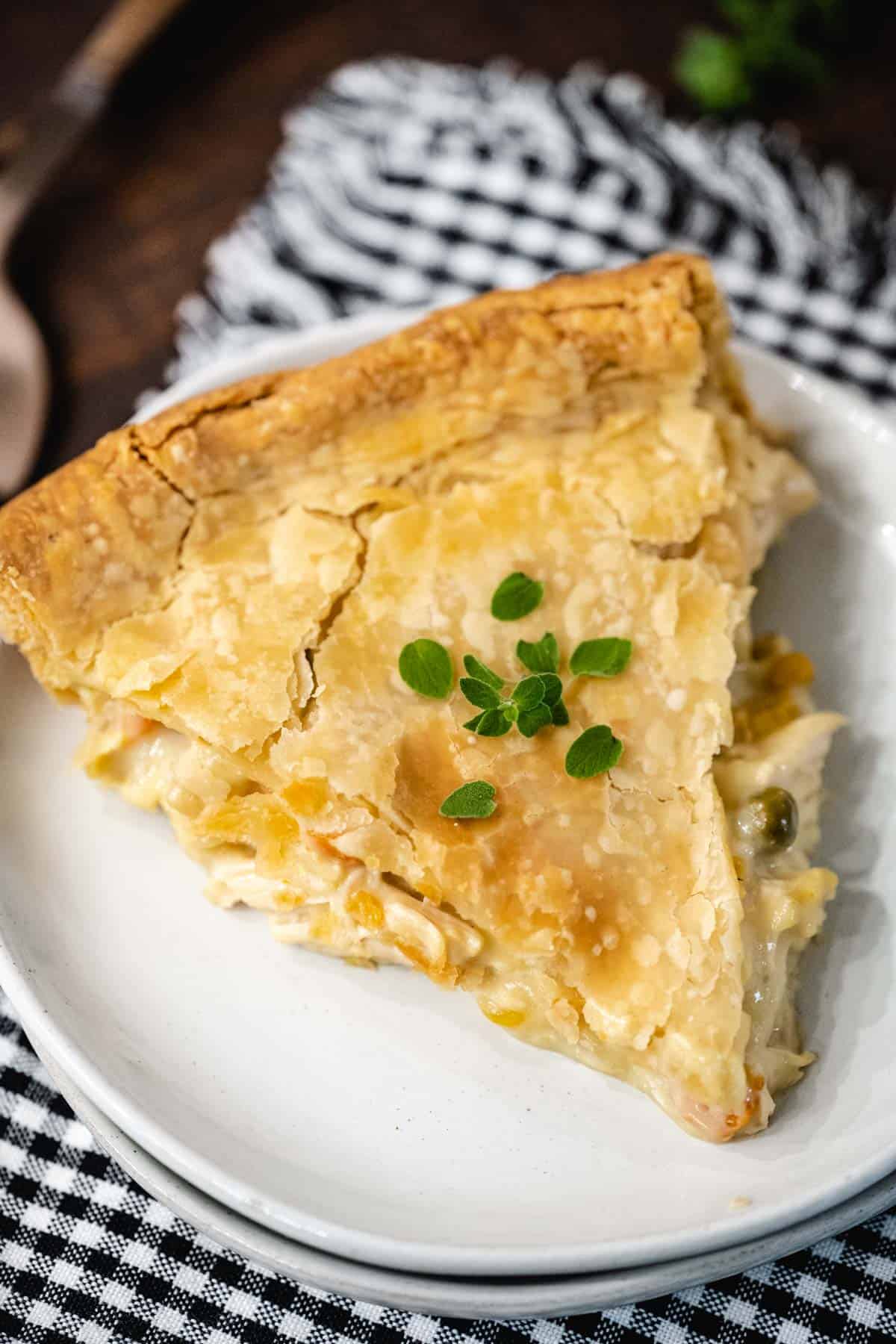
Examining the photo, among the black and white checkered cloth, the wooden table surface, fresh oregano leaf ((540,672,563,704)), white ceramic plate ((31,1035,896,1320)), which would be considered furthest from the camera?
the wooden table surface

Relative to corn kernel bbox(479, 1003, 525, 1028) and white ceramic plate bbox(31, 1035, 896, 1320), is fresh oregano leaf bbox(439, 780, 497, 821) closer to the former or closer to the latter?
corn kernel bbox(479, 1003, 525, 1028)

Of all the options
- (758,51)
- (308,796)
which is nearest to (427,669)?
(308,796)

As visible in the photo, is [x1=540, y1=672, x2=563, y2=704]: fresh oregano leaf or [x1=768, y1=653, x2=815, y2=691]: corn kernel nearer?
[x1=540, y1=672, x2=563, y2=704]: fresh oregano leaf

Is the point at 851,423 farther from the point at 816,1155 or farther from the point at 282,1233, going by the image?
the point at 282,1233

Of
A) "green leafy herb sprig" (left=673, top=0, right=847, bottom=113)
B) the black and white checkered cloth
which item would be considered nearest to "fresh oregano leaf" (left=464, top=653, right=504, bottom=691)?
the black and white checkered cloth

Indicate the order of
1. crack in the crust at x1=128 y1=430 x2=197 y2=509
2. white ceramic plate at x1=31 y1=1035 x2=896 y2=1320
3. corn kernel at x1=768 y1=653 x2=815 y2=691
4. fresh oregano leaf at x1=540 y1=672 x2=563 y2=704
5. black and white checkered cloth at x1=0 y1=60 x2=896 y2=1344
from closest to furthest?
white ceramic plate at x1=31 y1=1035 x2=896 y2=1320
fresh oregano leaf at x1=540 y1=672 x2=563 y2=704
crack in the crust at x1=128 y1=430 x2=197 y2=509
corn kernel at x1=768 y1=653 x2=815 y2=691
black and white checkered cloth at x1=0 y1=60 x2=896 y2=1344

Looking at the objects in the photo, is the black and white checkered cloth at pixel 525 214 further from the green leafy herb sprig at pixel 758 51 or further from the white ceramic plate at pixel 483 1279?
the white ceramic plate at pixel 483 1279
